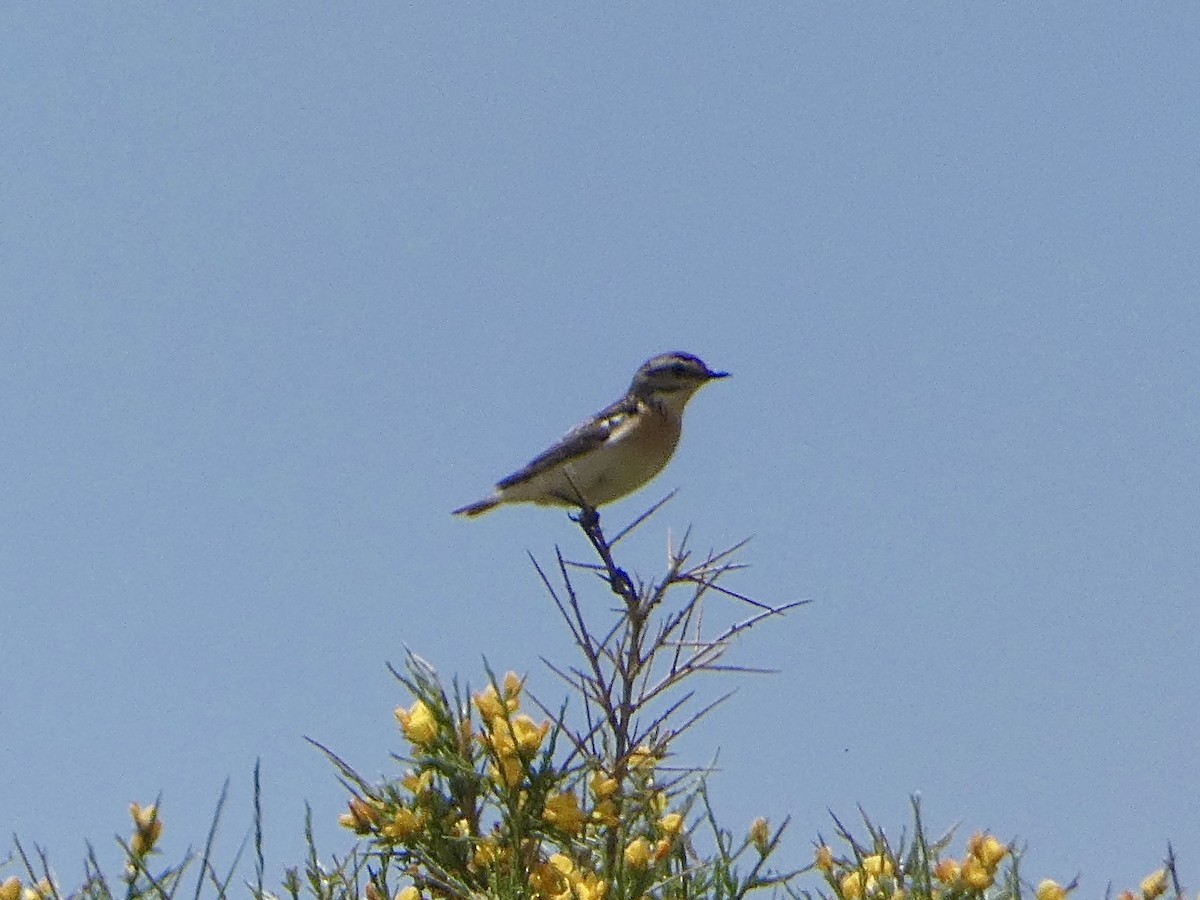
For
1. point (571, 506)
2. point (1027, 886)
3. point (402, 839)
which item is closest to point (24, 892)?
point (402, 839)

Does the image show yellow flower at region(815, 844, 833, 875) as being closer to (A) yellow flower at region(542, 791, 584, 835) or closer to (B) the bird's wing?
(A) yellow flower at region(542, 791, 584, 835)

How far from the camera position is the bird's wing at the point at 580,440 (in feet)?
30.4

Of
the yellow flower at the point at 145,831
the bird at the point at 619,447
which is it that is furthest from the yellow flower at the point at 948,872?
the bird at the point at 619,447

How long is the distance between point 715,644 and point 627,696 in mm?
290

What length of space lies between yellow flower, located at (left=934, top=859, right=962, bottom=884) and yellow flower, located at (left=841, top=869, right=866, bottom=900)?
0.17 metres

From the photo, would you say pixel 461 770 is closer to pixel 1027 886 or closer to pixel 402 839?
pixel 402 839

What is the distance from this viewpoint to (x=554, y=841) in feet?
10.3

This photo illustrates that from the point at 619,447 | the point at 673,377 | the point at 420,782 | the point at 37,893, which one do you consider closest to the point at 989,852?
the point at 420,782

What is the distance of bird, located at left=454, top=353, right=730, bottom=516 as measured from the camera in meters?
8.92

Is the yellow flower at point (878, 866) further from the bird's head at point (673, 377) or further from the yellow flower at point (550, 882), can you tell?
the bird's head at point (673, 377)

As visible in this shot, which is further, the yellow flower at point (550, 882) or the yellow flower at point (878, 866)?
the yellow flower at point (878, 866)

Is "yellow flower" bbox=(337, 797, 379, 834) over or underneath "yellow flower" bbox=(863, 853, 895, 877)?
over

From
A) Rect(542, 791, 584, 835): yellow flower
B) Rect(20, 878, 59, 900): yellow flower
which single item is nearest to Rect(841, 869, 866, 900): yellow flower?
Rect(542, 791, 584, 835): yellow flower

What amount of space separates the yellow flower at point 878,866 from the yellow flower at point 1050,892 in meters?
0.32
